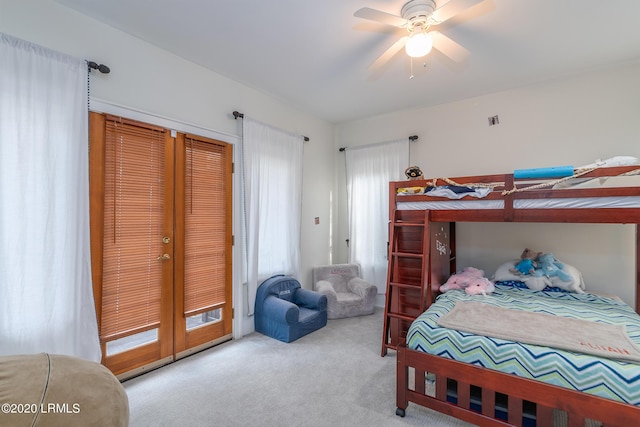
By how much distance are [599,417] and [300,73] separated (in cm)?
351

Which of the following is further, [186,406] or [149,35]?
[149,35]

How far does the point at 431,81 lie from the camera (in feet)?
10.8

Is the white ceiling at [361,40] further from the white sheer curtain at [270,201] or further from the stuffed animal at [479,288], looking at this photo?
the stuffed animal at [479,288]

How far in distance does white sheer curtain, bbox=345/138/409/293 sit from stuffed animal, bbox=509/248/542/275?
1.65m

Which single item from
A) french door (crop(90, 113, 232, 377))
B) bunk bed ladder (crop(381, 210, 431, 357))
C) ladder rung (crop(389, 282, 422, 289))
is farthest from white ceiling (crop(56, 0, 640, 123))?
ladder rung (crop(389, 282, 422, 289))

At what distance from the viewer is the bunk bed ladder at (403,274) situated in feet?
9.34

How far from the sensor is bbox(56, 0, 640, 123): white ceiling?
83.4 inches

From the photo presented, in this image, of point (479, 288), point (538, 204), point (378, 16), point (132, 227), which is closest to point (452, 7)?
point (378, 16)

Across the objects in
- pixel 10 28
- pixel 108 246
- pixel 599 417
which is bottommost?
pixel 599 417

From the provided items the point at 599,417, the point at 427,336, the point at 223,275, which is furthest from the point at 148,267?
the point at 599,417

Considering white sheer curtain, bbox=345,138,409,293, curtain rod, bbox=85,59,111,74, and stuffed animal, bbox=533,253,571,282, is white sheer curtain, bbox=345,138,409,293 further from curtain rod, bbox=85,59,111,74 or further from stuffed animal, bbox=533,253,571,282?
curtain rod, bbox=85,59,111,74

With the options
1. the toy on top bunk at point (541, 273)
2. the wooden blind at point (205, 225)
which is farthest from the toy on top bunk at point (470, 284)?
the wooden blind at point (205, 225)

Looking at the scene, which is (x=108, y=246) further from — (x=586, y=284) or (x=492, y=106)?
(x=586, y=284)

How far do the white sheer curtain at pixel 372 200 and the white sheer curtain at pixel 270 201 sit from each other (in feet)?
3.20
